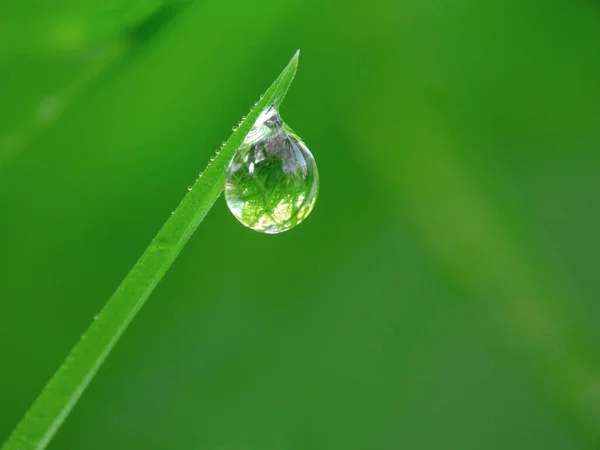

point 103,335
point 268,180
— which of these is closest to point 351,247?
point 268,180

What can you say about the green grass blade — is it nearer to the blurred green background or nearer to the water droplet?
the water droplet

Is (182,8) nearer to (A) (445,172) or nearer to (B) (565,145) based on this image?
(A) (445,172)

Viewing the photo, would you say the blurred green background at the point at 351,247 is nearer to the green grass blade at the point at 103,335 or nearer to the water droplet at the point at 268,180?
the water droplet at the point at 268,180

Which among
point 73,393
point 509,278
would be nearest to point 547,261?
point 509,278

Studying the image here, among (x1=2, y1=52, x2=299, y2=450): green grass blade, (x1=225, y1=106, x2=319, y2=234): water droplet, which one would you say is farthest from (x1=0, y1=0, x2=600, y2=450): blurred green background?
(x1=2, y1=52, x2=299, y2=450): green grass blade

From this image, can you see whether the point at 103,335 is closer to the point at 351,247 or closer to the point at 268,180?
the point at 268,180

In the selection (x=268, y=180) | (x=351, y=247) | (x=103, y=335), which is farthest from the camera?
(x=351, y=247)
